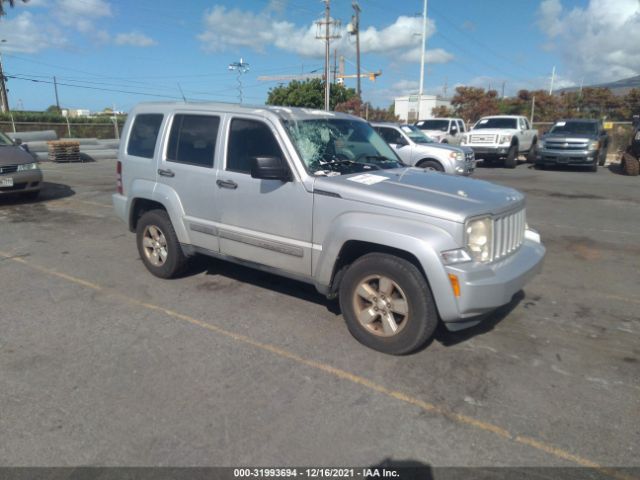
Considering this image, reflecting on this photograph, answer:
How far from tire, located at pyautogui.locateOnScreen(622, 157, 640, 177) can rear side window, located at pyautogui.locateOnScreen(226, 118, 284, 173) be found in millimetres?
16812

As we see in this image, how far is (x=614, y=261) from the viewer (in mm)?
6344

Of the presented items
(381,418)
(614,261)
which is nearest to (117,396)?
(381,418)

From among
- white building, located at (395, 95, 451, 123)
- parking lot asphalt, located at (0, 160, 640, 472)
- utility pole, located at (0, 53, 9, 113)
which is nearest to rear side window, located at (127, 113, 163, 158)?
parking lot asphalt, located at (0, 160, 640, 472)

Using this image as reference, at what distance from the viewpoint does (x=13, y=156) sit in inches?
383

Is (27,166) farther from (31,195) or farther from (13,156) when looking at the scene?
(31,195)

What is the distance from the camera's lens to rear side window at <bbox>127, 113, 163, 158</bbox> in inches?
211

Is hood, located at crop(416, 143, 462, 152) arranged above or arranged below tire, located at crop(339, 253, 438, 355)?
above

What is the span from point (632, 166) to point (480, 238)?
16.5 meters

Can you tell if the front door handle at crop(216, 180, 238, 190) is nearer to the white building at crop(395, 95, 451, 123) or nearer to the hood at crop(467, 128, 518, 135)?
the hood at crop(467, 128, 518, 135)

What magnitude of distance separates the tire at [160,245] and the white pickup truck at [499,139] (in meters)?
16.2

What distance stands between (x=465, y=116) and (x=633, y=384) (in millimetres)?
44895

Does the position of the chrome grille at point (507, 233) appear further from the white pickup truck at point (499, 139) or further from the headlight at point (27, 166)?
the white pickup truck at point (499, 139)

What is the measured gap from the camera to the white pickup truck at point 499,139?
18766 mm

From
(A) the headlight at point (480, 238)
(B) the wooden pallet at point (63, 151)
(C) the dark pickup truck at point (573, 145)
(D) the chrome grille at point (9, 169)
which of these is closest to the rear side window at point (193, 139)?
(A) the headlight at point (480, 238)
